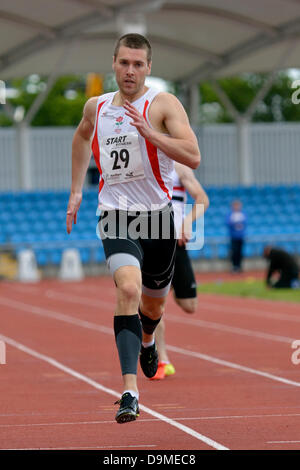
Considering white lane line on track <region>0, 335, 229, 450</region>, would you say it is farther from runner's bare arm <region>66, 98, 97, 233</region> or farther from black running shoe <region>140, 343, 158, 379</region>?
runner's bare arm <region>66, 98, 97, 233</region>

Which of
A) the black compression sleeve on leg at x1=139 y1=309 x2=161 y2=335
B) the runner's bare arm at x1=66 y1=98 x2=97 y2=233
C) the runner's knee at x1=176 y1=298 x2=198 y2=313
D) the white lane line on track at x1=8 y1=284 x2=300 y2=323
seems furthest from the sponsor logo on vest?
the white lane line on track at x1=8 y1=284 x2=300 y2=323

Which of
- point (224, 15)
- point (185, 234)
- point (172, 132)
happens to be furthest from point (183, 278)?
point (224, 15)

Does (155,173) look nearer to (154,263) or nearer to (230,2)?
(154,263)

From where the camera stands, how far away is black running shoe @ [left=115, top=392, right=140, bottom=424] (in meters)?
5.75

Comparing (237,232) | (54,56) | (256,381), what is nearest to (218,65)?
(54,56)

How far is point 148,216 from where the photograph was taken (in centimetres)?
657

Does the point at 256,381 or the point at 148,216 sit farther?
the point at 256,381

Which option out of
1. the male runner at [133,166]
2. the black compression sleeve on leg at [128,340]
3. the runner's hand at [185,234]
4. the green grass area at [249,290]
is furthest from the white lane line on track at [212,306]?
the black compression sleeve on leg at [128,340]

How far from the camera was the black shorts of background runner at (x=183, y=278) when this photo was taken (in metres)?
9.41

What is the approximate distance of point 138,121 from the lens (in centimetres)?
615

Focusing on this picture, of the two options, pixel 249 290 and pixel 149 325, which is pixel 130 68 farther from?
pixel 249 290

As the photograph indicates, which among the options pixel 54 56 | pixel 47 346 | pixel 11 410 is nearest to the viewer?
pixel 11 410

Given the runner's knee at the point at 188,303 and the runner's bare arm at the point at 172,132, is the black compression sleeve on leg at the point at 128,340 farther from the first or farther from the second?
the runner's knee at the point at 188,303

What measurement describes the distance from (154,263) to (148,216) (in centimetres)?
38
